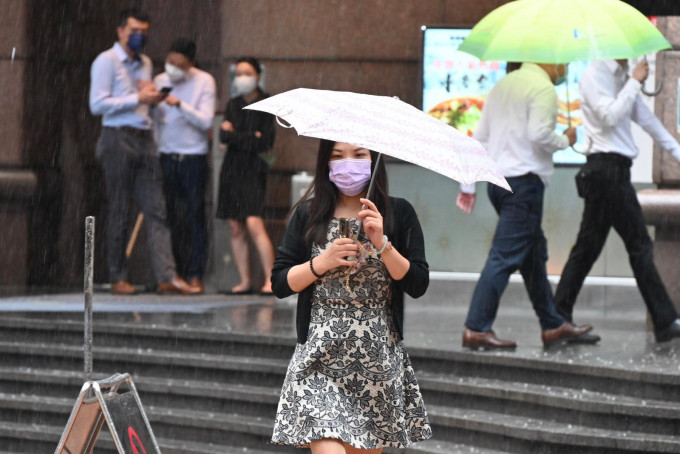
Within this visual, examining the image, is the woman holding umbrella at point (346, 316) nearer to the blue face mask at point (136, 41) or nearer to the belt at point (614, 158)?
the belt at point (614, 158)

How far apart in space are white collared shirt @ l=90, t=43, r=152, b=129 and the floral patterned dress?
5.89 m

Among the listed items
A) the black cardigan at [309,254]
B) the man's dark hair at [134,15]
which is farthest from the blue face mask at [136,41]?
the black cardigan at [309,254]

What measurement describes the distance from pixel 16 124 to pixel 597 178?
5941 mm

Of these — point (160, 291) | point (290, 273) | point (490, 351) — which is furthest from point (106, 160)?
point (290, 273)

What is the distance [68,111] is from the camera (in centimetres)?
1246

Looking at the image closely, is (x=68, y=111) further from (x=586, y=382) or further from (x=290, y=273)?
(x=290, y=273)

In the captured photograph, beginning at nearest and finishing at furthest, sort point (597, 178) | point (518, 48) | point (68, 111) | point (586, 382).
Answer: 1. point (586, 382)
2. point (518, 48)
3. point (597, 178)
4. point (68, 111)

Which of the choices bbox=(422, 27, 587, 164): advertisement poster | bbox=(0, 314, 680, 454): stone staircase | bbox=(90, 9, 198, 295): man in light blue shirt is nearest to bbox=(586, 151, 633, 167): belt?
bbox=(0, 314, 680, 454): stone staircase

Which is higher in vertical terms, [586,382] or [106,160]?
[106,160]

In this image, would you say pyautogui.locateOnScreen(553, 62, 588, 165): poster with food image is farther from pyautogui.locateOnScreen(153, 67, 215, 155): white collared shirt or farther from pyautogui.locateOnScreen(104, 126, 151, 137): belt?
pyautogui.locateOnScreen(104, 126, 151, 137): belt

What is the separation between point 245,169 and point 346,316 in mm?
6301

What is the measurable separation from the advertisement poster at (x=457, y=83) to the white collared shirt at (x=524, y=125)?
8.27ft

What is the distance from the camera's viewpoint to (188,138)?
428 inches

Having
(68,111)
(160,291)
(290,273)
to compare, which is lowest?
(160,291)
